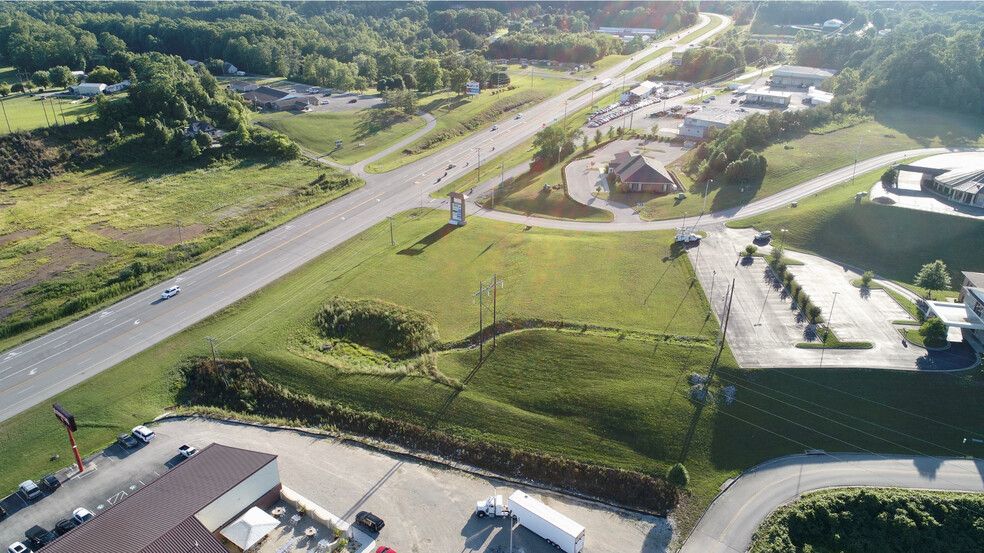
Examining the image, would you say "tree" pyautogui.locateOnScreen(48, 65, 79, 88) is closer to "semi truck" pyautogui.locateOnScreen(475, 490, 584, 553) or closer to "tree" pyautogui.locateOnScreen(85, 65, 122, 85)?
"tree" pyautogui.locateOnScreen(85, 65, 122, 85)

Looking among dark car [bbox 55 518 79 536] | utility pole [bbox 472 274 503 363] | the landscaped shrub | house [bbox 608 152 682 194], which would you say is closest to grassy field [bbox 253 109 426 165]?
house [bbox 608 152 682 194]

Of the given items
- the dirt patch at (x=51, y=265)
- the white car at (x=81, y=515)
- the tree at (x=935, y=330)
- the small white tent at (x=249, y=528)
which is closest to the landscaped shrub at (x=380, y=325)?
the small white tent at (x=249, y=528)

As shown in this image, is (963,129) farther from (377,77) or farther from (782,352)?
(377,77)

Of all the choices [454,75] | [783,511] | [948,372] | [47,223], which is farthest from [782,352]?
[454,75]

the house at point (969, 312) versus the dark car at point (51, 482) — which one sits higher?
Result: the house at point (969, 312)

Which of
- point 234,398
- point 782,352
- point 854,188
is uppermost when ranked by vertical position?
point 854,188

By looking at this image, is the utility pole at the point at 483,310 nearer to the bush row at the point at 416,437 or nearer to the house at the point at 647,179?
the bush row at the point at 416,437
